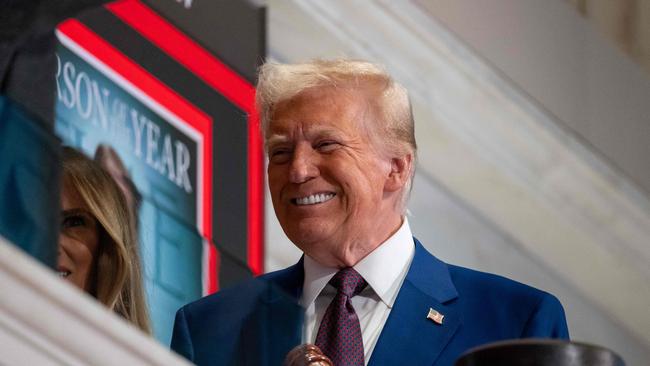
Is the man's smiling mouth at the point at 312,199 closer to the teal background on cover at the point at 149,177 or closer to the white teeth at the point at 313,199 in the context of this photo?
the white teeth at the point at 313,199

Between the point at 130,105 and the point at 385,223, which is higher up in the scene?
the point at 385,223

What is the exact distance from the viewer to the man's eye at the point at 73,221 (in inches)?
86.8

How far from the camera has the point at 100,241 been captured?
7.89 ft

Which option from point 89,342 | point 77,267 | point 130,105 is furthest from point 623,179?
point 89,342

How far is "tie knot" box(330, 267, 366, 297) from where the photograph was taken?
299cm

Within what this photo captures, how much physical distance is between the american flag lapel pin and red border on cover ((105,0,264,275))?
1.46 m

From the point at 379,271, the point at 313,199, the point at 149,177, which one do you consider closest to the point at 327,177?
the point at 313,199

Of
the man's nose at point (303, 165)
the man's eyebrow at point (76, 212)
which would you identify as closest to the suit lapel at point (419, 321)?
the man's nose at point (303, 165)

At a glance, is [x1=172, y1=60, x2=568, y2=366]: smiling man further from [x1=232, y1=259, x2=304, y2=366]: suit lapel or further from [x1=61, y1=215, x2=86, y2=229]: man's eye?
[x1=61, y1=215, x2=86, y2=229]: man's eye

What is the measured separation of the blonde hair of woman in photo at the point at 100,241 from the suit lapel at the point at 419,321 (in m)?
0.64

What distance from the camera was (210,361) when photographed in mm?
2574

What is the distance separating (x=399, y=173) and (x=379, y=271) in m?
0.25

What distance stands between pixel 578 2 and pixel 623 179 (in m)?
0.56

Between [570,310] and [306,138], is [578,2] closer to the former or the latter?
[570,310]
